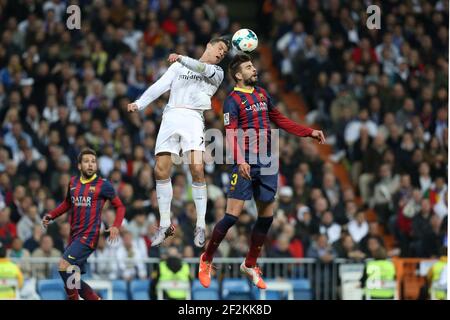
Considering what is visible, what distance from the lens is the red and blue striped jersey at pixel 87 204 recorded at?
53.0 feet

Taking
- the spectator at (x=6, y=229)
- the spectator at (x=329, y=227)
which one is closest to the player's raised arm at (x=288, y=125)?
the spectator at (x=329, y=227)

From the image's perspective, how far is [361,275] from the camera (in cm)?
2038

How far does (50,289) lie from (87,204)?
3881 mm

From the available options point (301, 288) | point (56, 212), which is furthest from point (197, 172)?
point (301, 288)

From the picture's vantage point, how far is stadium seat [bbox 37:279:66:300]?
1962 cm

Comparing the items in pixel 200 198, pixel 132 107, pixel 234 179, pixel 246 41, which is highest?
pixel 246 41

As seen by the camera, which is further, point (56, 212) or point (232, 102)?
point (56, 212)

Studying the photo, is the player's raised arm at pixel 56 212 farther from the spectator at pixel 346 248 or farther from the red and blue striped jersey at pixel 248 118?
the spectator at pixel 346 248

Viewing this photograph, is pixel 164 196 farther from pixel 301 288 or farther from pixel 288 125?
pixel 301 288

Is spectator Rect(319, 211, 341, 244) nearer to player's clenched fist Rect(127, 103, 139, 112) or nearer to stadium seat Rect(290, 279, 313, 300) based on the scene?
stadium seat Rect(290, 279, 313, 300)

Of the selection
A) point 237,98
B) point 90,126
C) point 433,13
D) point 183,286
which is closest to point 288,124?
point 237,98

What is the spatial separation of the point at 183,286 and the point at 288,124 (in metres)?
5.33

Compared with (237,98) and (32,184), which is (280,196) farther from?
(237,98)

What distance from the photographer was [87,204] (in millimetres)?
16156
